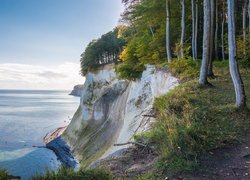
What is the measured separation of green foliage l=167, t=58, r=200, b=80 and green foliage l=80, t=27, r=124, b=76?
1090 inches

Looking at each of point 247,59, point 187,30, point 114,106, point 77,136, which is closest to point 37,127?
point 77,136

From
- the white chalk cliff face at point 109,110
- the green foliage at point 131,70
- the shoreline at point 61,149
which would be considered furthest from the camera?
the shoreline at point 61,149

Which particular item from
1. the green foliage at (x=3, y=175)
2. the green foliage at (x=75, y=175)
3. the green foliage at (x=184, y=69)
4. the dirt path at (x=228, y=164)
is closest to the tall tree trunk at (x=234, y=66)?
the dirt path at (x=228, y=164)

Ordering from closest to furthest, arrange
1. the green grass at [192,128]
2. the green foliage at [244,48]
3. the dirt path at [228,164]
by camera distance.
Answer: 1. the dirt path at [228,164]
2. the green grass at [192,128]
3. the green foliage at [244,48]

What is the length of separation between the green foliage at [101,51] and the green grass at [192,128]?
3570 centimetres

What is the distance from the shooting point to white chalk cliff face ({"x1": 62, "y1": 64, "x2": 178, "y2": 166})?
63.3 feet

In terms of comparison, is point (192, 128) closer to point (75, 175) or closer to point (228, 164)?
point (228, 164)

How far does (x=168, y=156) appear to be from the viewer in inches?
280

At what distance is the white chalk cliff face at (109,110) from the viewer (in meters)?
19.3

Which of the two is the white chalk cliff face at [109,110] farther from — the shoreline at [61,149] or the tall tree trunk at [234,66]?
the tall tree trunk at [234,66]

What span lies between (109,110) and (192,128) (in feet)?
84.4

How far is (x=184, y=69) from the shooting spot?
18547 mm

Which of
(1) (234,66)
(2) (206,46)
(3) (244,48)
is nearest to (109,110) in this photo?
(3) (244,48)

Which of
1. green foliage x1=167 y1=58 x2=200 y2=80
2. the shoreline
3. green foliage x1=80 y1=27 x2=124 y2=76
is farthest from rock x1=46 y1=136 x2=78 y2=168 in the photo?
green foliage x1=167 y1=58 x2=200 y2=80
